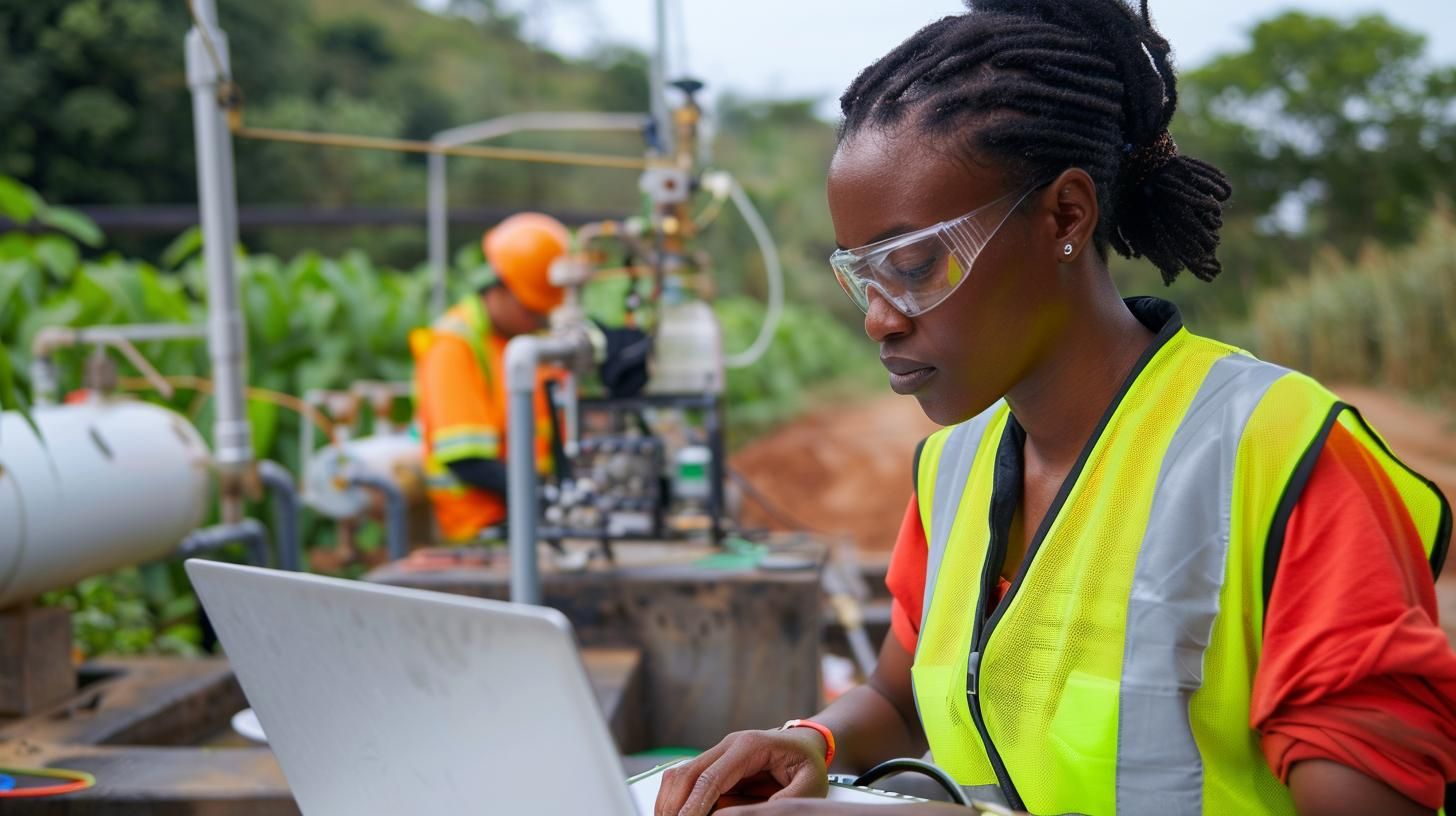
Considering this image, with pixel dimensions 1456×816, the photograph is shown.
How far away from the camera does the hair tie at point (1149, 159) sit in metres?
1.42

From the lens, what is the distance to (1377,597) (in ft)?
3.47

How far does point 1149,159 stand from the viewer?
4.70 ft

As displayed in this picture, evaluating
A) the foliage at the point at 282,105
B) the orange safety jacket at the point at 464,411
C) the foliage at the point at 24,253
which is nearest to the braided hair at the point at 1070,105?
the orange safety jacket at the point at 464,411

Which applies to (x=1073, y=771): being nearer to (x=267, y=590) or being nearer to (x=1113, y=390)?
(x=1113, y=390)

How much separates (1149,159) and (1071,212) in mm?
196

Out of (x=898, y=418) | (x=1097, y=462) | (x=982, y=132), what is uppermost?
(x=982, y=132)

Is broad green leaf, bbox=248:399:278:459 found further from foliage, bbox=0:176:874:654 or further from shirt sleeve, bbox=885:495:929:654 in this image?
shirt sleeve, bbox=885:495:929:654

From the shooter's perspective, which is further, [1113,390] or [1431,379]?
[1431,379]

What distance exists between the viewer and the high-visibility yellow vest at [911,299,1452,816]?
3.80 ft

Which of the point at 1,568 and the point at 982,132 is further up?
the point at 982,132

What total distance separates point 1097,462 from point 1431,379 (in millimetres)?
10072

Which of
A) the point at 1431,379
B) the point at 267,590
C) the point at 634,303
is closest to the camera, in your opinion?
the point at 267,590

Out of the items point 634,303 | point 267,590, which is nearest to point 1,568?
point 634,303

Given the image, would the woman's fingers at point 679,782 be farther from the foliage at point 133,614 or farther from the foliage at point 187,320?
the foliage at point 187,320
